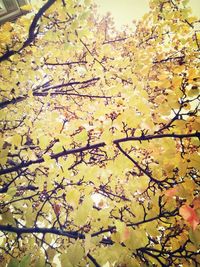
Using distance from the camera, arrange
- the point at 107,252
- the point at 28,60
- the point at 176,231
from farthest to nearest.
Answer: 1. the point at 28,60
2. the point at 176,231
3. the point at 107,252

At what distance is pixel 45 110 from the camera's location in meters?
5.88

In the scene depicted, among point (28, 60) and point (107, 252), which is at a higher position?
point (28, 60)

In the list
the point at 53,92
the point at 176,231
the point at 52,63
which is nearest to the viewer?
the point at 176,231

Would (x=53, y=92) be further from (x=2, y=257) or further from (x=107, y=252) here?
(x=107, y=252)

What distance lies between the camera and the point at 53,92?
573 centimetres

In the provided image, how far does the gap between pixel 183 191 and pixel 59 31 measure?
2808 mm

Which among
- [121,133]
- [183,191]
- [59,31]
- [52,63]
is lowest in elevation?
[183,191]

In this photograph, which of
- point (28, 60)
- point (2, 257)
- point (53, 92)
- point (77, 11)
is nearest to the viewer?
point (77, 11)

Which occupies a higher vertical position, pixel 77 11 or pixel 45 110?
pixel 45 110

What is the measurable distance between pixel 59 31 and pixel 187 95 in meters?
2.36

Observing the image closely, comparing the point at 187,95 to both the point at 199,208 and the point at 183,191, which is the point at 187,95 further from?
the point at 199,208

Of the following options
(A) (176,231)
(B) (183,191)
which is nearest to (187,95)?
(B) (183,191)

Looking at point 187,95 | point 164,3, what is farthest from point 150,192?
point 164,3

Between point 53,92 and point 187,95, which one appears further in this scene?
point 53,92
